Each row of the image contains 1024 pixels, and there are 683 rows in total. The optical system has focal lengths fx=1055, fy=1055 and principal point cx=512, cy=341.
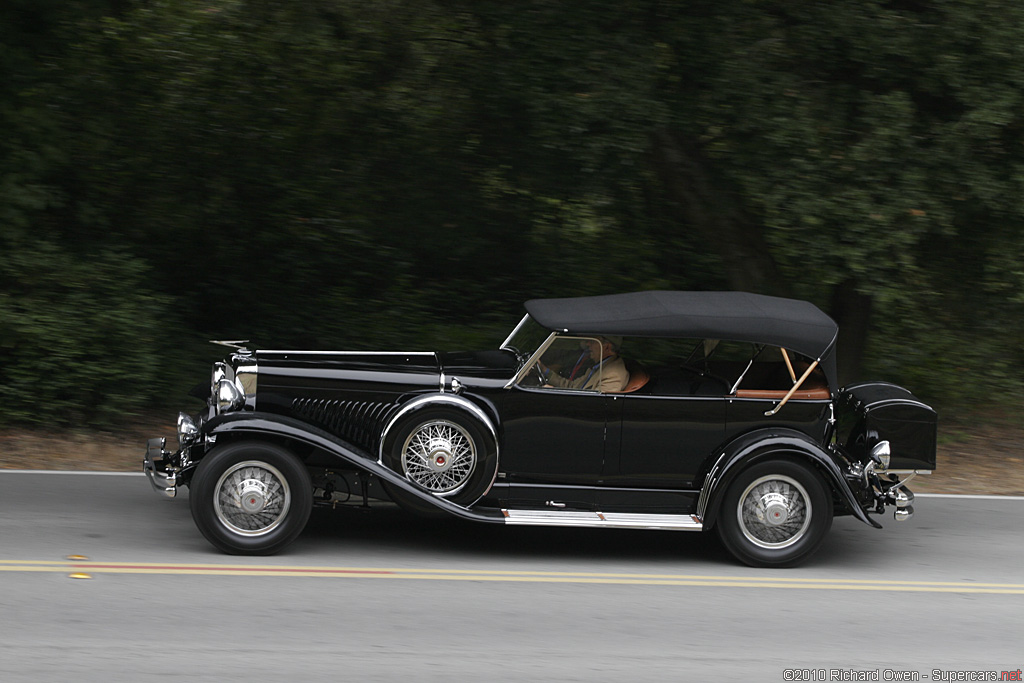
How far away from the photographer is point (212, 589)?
19.1 feet

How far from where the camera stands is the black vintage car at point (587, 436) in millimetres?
6523

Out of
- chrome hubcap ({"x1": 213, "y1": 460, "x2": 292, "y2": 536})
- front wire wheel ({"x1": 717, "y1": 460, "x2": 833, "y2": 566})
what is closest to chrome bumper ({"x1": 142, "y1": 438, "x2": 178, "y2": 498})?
chrome hubcap ({"x1": 213, "y1": 460, "x2": 292, "y2": 536})

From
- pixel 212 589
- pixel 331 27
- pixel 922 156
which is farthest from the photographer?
pixel 331 27

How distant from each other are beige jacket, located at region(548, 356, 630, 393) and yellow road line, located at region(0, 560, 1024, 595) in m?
1.15

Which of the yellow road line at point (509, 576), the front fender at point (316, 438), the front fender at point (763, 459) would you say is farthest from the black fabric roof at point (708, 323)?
the yellow road line at point (509, 576)

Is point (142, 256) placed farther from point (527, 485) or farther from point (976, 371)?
point (976, 371)

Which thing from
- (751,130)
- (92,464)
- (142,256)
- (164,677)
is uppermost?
(751,130)

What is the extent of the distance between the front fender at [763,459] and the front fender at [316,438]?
4.29ft

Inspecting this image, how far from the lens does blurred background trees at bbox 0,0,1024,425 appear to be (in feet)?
32.4

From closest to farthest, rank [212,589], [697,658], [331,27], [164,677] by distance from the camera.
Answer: [164,677] < [697,658] < [212,589] < [331,27]

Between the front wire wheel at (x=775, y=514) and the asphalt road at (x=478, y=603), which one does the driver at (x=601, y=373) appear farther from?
the asphalt road at (x=478, y=603)

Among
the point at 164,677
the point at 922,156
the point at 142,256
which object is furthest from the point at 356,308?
the point at 164,677

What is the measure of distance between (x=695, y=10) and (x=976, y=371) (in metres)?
5.59

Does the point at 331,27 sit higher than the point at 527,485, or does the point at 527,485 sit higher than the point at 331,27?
the point at 331,27
